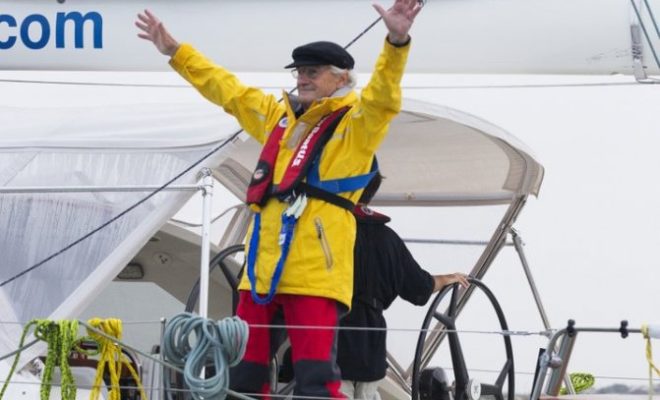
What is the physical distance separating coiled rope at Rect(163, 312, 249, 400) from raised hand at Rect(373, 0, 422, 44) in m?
0.82

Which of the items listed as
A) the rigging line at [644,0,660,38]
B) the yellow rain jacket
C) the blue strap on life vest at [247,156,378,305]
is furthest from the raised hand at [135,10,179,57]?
the rigging line at [644,0,660,38]

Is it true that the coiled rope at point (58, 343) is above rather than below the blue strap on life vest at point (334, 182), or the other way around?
below


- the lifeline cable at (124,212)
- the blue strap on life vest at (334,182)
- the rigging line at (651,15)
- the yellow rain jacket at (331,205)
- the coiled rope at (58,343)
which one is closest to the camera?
the coiled rope at (58,343)

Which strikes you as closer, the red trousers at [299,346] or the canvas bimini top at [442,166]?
the red trousers at [299,346]

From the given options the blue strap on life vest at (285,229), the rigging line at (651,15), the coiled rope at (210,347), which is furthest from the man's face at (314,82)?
the rigging line at (651,15)

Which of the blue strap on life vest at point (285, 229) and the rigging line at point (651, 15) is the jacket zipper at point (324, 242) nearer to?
the blue strap on life vest at point (285, 229)

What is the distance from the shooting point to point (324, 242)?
4.04m

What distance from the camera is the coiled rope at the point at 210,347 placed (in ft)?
12.2

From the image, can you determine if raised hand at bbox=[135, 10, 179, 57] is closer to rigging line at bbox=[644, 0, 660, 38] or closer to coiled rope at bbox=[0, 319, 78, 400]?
coiled rope at bbox=[0, 319, 78, 400]

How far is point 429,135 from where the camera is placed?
5547 mm

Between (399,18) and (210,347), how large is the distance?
96cm

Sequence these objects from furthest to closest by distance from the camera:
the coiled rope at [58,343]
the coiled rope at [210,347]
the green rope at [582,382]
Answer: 1. the green rope at [582,382]
2. the coiled rope at [58,343]
3. the coiled rope at [210,347]

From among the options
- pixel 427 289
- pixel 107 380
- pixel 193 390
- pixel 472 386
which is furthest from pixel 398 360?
pixel 193 390

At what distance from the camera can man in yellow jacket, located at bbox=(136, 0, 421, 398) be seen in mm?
3994
